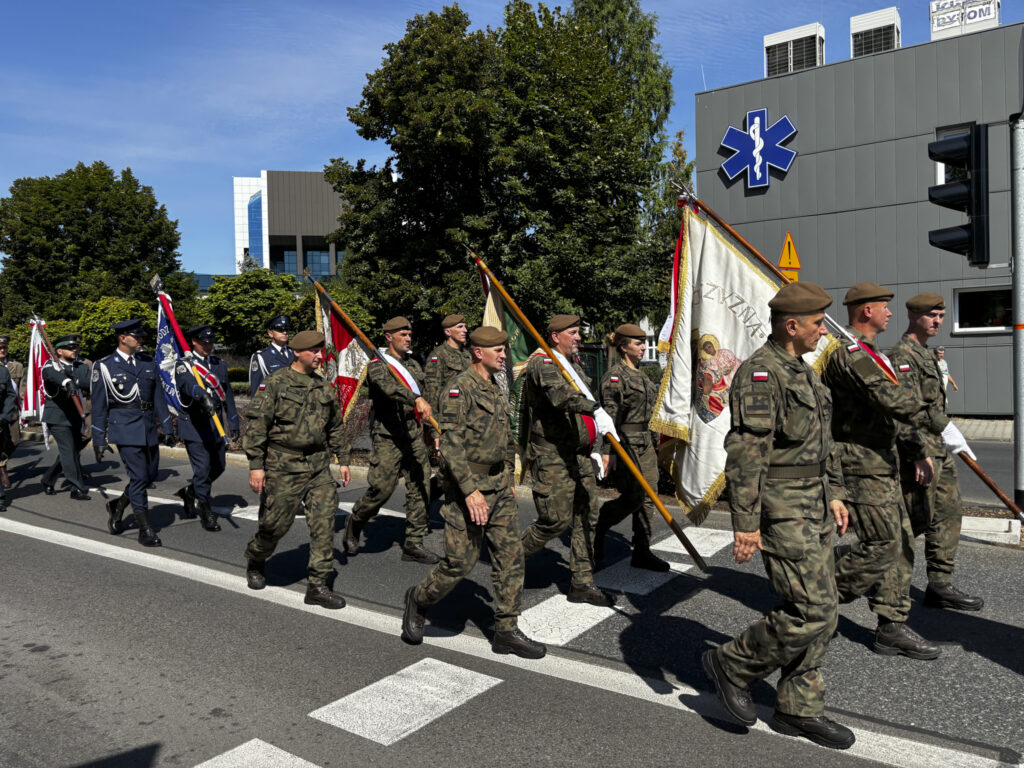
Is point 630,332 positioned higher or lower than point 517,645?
higher

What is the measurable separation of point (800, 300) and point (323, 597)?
146 inches

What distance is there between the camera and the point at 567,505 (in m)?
5.62

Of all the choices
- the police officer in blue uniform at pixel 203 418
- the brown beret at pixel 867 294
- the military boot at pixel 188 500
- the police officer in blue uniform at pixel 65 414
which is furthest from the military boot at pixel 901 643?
the police officer in blue uniform at pixel 65 414

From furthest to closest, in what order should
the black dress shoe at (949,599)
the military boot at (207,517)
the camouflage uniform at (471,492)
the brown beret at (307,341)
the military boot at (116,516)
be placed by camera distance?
the military boot at (207,517), the military boot at (116,516), the brown beret at (307,341), the black dress shoe at (949,599), the camouflage uniform at (471,492)

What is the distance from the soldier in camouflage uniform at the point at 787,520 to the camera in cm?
354

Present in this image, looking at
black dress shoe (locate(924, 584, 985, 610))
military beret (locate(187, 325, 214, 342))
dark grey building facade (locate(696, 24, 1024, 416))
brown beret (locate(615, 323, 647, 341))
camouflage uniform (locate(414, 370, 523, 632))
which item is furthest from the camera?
dark grey building facade (locate(696, 24, 1024, 416))

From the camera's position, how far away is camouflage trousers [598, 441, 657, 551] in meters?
6.17

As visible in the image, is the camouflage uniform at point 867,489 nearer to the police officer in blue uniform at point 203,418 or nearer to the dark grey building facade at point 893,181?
the police officer in blue uniform at point 203,418

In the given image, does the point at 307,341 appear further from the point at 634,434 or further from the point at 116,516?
the point at 116,516

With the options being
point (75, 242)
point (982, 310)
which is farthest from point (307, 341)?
point (75, 242)

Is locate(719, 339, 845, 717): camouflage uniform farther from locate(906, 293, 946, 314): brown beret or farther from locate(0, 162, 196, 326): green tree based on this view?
locate(0, 162, 196, 326): green tree

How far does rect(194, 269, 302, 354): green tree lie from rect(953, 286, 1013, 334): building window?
23.9 metres

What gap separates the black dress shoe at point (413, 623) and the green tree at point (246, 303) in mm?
29819

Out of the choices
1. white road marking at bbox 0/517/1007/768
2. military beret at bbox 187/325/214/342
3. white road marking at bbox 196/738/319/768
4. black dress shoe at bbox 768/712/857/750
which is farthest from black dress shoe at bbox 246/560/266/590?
black dress shoe at bbox 768/712/857/750
